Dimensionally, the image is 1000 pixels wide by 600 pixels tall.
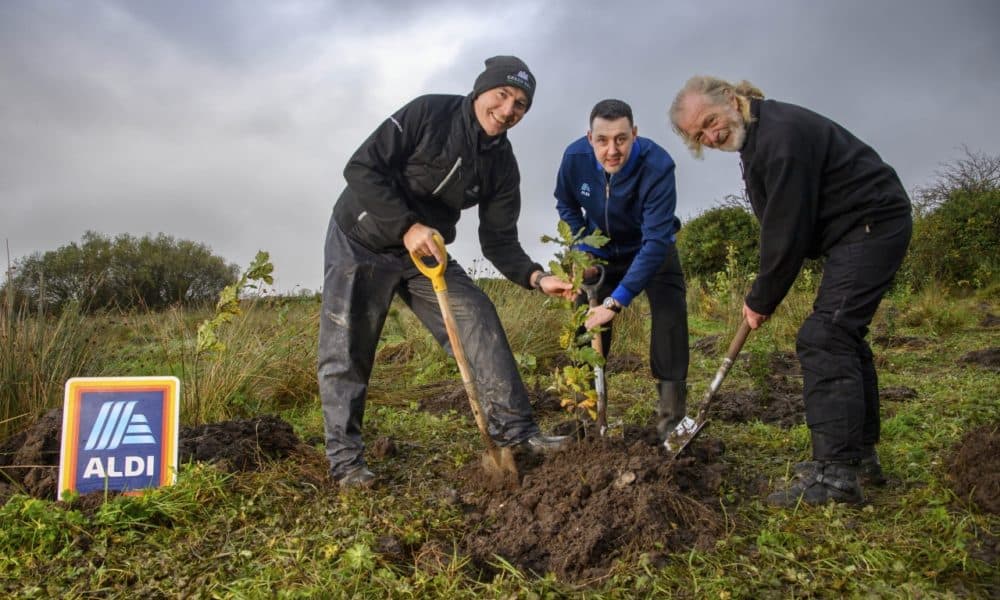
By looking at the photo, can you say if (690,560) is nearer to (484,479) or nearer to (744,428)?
(484,479)

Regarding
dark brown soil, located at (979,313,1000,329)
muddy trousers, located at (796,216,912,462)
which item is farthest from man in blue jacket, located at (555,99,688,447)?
dark brown soil, located at (979,313,1000,329)

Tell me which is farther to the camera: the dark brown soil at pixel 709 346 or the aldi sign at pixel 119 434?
the dark brown soil at pixel 709 346

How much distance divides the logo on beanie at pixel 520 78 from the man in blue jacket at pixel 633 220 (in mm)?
577

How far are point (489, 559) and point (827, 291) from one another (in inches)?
72.6

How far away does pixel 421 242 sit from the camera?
10.8 feet

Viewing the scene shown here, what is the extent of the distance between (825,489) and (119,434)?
10.4ft

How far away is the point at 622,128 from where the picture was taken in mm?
3834

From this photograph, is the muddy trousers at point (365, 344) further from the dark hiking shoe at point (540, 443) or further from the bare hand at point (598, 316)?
the bare hand at point (598, 316)

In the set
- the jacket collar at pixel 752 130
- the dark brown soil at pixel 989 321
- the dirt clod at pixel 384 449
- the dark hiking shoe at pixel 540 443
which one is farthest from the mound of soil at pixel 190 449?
the dark brown soil at pixel 989 321

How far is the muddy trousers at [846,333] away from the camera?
310cm

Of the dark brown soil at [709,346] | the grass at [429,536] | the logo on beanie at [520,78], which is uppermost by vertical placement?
the logo on beanie at [520,78]

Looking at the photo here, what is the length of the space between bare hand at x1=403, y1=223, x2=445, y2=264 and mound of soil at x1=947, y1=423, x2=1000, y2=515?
2.42 metres

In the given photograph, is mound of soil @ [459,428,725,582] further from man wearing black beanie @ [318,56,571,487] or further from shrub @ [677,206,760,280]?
shrub @ [677,206,760,280]

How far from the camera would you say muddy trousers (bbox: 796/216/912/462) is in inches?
122
